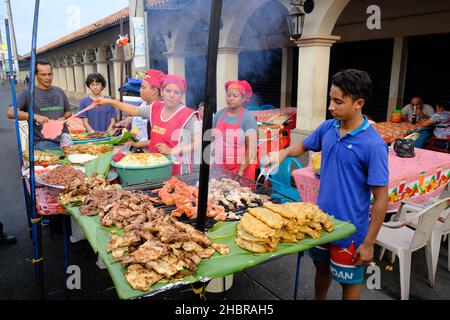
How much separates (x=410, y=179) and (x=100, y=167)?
11.0 ft

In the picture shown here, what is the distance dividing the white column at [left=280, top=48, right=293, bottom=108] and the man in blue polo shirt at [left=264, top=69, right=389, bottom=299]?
386 inches

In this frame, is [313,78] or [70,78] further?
[70,78]

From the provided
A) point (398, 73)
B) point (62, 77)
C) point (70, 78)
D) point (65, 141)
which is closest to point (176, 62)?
point (398, 73)

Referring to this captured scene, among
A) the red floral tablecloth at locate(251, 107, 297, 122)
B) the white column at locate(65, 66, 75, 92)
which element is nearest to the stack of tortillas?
the red floral tablecloth at locate(251, 107, 297, 122)

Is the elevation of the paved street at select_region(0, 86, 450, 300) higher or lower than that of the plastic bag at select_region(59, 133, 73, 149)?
lower

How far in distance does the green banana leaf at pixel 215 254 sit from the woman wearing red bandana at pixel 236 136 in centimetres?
176

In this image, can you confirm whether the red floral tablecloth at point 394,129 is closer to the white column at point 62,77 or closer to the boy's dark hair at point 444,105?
the boy's dark hair at point 444,105

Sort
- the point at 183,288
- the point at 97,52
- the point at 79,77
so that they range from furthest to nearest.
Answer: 1. the point at 79,77
2. the point at 97,52
3. the point at 183,288

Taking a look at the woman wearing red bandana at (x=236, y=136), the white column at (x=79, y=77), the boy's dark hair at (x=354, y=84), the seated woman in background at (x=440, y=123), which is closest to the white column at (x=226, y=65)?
the seated woman in background at (x=440, y=123)

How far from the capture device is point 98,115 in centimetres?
584

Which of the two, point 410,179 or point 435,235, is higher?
point 410,179

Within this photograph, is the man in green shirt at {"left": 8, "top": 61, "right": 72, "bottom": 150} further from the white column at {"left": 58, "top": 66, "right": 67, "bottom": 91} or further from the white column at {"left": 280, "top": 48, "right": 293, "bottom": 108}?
the white column at {"left": 58, "top": 66, "right": 67, "bottom": 91}

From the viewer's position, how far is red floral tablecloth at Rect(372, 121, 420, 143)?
6.67m

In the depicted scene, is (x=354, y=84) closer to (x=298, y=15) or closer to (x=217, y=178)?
(x=217, y=178)
